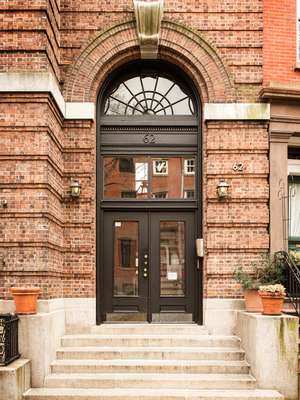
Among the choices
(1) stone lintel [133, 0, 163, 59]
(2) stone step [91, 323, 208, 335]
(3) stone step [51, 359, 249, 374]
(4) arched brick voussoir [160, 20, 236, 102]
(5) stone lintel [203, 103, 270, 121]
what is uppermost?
(1) stone lintel [133, 0, 163, 59]

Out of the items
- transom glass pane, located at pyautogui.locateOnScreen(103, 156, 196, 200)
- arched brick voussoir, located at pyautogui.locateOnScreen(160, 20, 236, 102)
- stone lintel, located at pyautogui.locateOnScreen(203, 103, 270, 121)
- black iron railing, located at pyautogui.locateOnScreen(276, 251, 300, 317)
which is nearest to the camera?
black iron railing, located at pyautogui.locateOnScreen(276, 251, 300, 317)

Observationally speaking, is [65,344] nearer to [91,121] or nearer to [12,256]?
[12,256]

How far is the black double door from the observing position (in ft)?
37.0

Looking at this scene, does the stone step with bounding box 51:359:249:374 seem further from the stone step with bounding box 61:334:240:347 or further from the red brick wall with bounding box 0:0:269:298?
the red brick wall with bounding box 0:0:269:298

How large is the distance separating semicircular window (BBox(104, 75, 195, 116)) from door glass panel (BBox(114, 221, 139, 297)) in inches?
87.0

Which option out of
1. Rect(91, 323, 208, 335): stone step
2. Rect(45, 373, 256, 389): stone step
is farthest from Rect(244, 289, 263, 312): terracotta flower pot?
Rect(45, 373, 256, 389): stone step

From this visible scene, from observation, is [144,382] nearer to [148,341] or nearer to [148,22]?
[148,341]

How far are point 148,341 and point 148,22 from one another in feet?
18.9

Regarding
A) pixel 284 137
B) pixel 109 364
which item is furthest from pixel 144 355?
pixel 284 137

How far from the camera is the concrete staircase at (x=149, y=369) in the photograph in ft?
28.9

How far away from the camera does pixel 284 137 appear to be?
11148 mm

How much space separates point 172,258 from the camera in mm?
11414

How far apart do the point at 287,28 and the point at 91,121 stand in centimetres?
411

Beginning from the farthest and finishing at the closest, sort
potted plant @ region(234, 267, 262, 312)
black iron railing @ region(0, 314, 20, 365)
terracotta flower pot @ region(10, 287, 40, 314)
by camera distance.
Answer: potted plant @ region(234, 267, 262, 312)
terracotta flower pot @ region(10, 287, 40, 314)
black iron railing @ region(0, 314, 20, 365)
